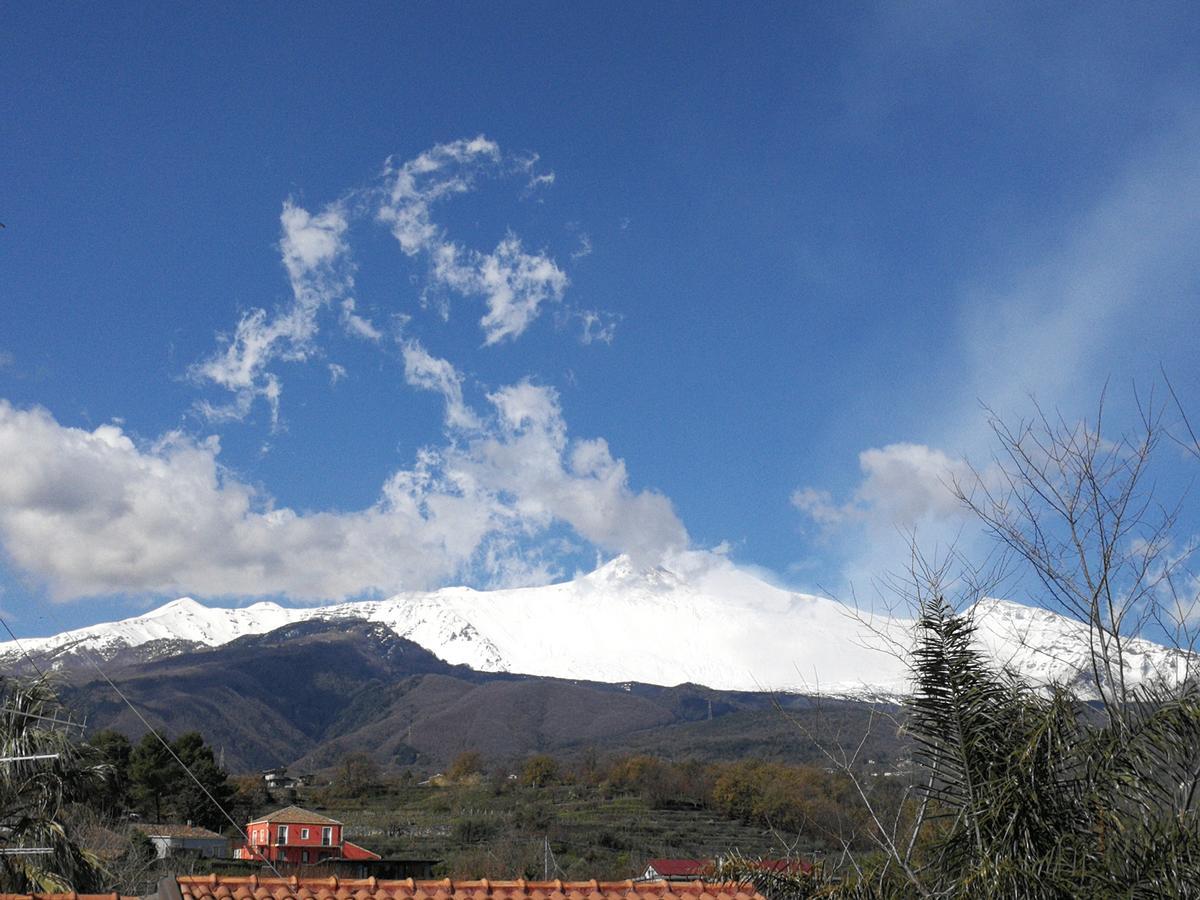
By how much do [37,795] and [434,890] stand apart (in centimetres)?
686

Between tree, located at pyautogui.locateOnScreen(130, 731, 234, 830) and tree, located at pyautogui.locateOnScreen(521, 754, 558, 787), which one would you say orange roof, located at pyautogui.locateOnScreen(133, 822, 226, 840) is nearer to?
tree, located at pyautogui.locateOnScreen(130, 731, 234, 830)

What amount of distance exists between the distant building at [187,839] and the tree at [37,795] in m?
33.4

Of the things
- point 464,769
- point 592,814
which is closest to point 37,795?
point 592,814

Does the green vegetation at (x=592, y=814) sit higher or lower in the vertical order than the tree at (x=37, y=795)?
lower

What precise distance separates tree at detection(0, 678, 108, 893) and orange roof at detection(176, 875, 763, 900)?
3.91 metres

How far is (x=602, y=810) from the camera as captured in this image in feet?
257

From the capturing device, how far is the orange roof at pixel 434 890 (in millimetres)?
9148

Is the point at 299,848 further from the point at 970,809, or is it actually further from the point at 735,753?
the point at 735,753

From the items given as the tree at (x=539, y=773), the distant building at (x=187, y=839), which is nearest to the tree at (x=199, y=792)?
the distant building at (x=187, y=839)

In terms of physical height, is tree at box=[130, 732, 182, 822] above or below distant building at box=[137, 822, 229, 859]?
above

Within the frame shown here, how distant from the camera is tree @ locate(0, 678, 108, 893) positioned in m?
12.2

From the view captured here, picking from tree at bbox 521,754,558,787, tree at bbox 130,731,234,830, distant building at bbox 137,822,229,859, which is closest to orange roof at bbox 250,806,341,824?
distant building at bbox 137,822,229,859

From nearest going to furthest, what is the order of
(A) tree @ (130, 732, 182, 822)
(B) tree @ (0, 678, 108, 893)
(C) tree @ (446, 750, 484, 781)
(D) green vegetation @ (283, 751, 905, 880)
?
(B) tree @ (0, 678, 108, 893)
(D) green vegetation @ (283, 751, 905, 880)
(A) tree @ (130, 732, 182, 822)
(C) tree @ (446, 750, 484, 781)

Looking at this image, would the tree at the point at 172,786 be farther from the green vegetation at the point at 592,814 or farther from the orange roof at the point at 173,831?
the green vegetation at the point at 592,814
